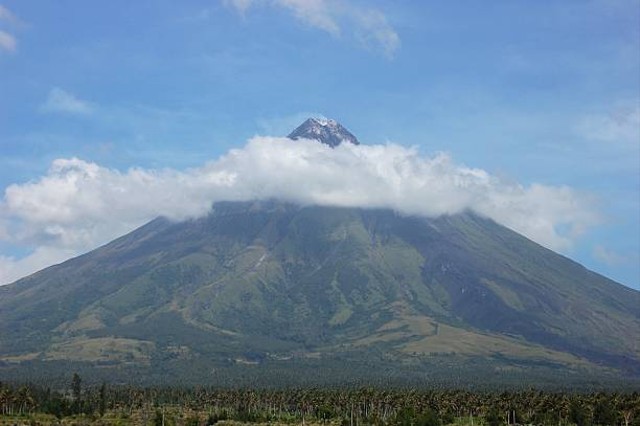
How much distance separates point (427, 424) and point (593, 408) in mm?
33015

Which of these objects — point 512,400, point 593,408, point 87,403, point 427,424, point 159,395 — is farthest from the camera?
point 159,395

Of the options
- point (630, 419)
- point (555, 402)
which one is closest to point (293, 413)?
point (555, 402)

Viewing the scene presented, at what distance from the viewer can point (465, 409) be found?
14488 centimetres

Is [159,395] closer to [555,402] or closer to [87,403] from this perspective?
[87,403]

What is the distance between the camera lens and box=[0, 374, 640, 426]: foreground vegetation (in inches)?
5064

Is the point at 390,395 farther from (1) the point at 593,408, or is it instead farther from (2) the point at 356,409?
(1) the point at 593,408

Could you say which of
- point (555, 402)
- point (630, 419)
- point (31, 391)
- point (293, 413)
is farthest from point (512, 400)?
point (31, 391)

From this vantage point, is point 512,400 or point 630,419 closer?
point 630,419

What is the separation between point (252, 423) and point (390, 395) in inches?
1277

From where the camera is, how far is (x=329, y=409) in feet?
489

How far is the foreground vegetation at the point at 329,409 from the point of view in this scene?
12862 centimetres

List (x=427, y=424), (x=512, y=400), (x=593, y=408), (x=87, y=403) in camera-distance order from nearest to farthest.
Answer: (x=427, y=424), (x=593, y=408), (x=512, y=400), (x=87, y=403)

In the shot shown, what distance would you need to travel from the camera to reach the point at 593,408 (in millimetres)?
132000

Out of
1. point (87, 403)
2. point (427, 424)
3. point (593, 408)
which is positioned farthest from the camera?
point (87, 403)
